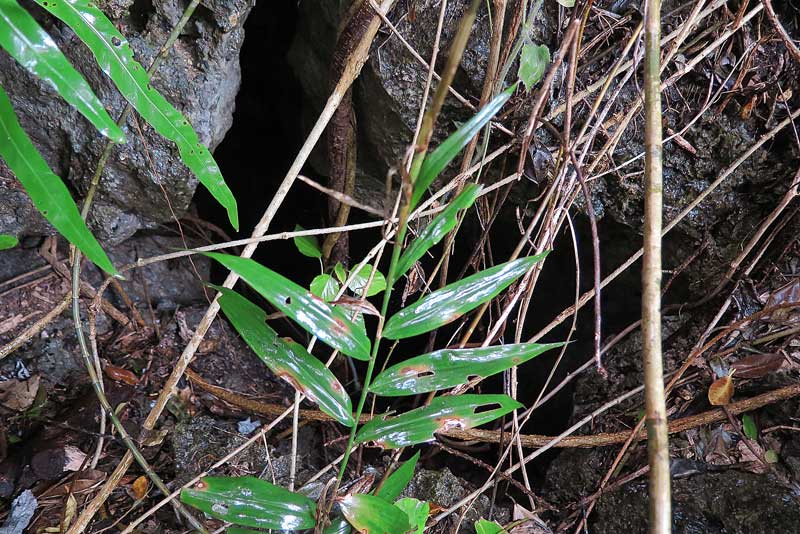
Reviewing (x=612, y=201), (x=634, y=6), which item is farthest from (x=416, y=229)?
(x=634, y=6)

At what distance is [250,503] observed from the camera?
0.86 m

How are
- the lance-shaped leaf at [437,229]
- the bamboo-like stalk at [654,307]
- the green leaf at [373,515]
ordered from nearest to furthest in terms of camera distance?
the bamboo-like stalk at [654,307], the lance-shaped leaf at [437,229], the green leaf at [373,515]

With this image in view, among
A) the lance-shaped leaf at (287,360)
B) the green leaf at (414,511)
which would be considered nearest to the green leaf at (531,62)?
the lance-shaped leaf at (287,360)

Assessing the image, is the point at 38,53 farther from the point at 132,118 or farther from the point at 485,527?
the point at 485,527

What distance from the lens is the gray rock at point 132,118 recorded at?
51.3 inches

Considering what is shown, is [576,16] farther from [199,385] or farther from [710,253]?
[199,385]

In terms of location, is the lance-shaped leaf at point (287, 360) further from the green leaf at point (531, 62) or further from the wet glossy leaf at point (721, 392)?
the wet glossy leaf at point (721, 392)

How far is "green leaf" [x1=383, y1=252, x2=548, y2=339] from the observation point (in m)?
0.78

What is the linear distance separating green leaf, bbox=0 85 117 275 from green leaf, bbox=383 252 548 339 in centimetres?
46

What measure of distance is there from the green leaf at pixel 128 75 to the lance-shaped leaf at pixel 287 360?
0.97 feet

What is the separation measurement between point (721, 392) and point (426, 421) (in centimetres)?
95

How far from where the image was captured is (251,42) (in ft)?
7.09

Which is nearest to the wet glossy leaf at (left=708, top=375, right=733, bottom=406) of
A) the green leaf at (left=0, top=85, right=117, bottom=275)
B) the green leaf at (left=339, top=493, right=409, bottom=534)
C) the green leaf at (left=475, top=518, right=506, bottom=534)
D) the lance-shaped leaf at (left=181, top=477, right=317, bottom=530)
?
the green leaf at (left=475, top=518, right=506, bottom=534)

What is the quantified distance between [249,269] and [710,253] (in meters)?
1.34
